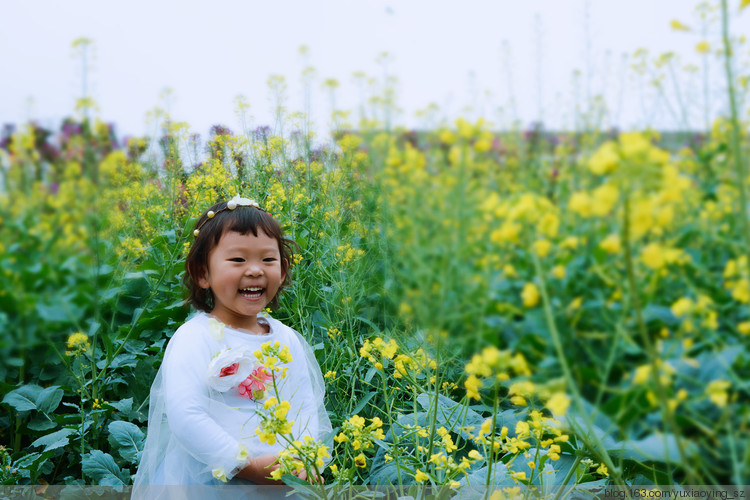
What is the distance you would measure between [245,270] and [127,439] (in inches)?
24.7

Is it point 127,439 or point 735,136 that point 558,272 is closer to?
point 735,136

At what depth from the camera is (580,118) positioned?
683 mm

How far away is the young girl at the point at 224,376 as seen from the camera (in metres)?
1.20

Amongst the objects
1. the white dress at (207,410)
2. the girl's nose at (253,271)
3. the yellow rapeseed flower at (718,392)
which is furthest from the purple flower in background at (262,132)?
the yellow rapeseed flower at (718,392)

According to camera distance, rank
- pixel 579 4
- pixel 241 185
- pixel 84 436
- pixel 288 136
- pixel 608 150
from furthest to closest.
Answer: pixel 84 436 < pixel 241 185 < pixel 288 136 < pixel 579 4 < pixel 608 150

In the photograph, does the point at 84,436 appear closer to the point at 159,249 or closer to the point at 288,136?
the point at 159,249

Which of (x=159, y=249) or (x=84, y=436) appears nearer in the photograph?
(x=159, y=249)

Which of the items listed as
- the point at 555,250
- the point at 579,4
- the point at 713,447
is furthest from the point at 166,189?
the point at 713,447

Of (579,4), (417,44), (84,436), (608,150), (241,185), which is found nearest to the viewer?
(608,150)

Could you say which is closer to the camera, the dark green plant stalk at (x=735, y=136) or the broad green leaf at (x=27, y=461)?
the dark green plant stalk at (x=735, y=136)

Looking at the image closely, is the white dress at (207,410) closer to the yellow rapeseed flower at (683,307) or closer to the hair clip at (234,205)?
the hair clip at (234,205)

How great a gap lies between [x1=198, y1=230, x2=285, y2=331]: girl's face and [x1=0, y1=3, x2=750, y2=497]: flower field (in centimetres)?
13

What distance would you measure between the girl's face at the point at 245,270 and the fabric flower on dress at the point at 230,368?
0.30 feet

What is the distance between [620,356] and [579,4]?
478 millimetres
